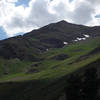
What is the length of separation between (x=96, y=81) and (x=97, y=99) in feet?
21.9

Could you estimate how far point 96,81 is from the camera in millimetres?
62562

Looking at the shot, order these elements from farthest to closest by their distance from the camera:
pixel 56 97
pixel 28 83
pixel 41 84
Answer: pixel 28 83, pixel 41 84, pixel 56 97

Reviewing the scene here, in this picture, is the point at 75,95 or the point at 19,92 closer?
the point at 75,95

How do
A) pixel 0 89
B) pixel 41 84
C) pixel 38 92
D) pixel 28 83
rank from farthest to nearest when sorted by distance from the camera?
pixel 0 89, pixel 28 83, pixel 41 84, pixel 38 92

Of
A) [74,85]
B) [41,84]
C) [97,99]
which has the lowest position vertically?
[97,99]

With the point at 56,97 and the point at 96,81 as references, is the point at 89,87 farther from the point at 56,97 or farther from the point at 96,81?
the point at 56,97

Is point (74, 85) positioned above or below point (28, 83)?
below

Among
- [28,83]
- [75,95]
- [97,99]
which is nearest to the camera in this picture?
[75,95]

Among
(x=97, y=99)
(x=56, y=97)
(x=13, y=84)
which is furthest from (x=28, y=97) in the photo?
(x=97, y=99)

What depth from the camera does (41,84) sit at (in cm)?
11856

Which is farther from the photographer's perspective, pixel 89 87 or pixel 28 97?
pixel 28 97

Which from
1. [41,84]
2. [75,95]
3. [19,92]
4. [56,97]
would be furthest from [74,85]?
[19,92]

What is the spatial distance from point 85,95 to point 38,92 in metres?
48.9

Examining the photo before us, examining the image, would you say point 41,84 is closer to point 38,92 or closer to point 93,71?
point 38,92
